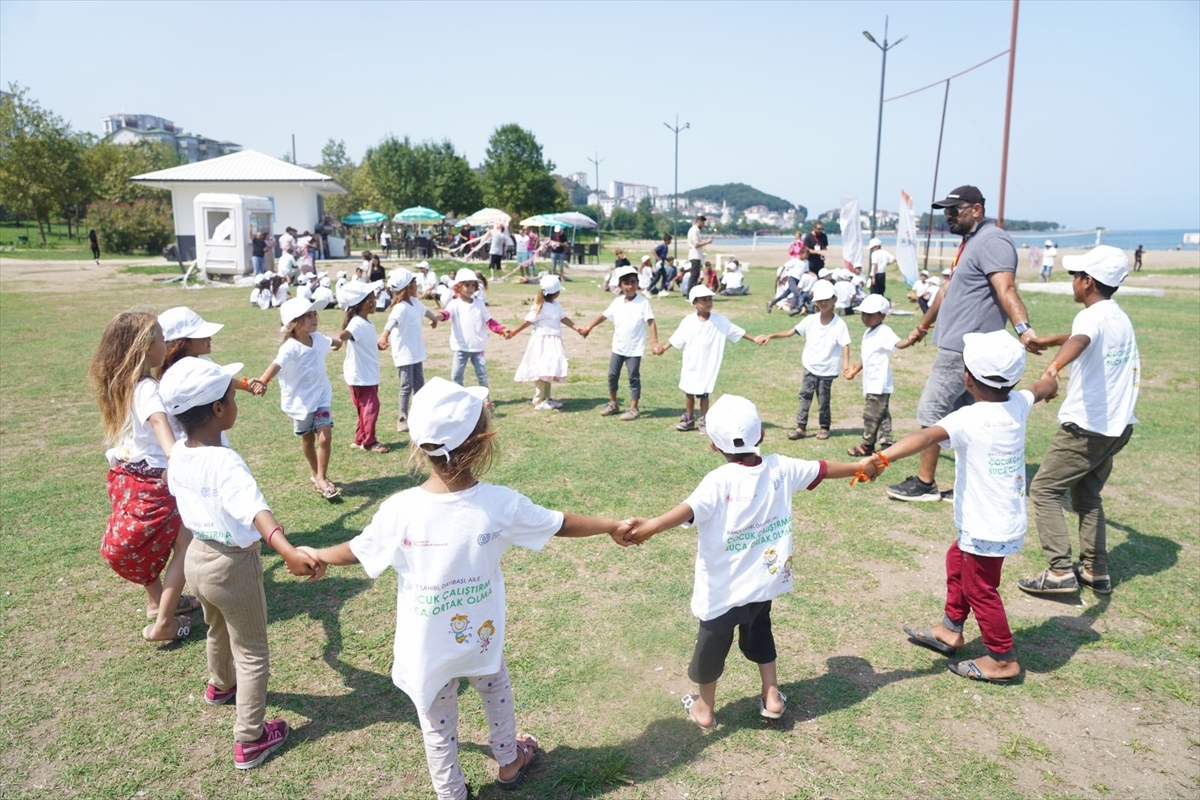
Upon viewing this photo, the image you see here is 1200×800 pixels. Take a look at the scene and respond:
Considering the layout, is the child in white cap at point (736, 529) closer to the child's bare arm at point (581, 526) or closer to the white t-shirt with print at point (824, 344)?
the child's bare arm at point (581, 526)

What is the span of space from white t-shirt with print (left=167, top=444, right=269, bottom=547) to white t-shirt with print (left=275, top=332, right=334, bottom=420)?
3.05 metres

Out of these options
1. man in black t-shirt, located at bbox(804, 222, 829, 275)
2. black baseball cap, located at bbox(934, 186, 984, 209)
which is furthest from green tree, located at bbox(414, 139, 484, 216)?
black baseball cap, located at bbox(934, 186, 984, 209)

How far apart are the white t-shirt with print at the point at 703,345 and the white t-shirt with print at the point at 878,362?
1.39 m

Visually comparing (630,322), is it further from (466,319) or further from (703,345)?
(466,319)

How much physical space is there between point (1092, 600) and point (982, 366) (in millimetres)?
2151

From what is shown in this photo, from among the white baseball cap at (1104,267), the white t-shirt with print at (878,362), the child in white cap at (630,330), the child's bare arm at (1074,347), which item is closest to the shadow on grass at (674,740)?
the child's bare arm at (1074,347)

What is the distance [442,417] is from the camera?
2.74 meters

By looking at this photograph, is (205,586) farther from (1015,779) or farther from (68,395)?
(68,395)

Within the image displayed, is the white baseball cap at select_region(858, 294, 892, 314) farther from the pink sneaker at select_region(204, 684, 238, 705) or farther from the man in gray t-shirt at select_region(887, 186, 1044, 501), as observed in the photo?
the pink sneaker at select_region(204, 684, 238, 705)

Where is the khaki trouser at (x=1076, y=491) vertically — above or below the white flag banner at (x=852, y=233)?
below

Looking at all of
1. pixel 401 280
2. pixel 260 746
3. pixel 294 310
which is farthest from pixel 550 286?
pixel 260 746

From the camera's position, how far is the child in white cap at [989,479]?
3.92 m

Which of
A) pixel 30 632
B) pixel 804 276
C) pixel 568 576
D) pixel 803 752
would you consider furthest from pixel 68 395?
pixel 804 276

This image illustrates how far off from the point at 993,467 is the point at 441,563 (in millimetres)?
2871
